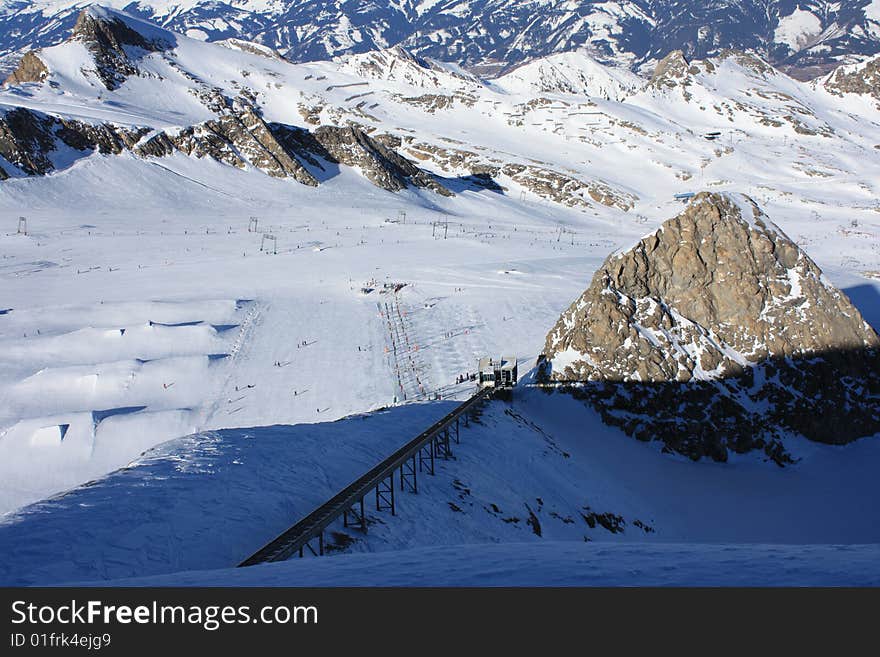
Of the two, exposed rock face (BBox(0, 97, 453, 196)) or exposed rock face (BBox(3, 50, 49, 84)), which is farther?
exposed rock face (BBox(3, 50, 49, 84))

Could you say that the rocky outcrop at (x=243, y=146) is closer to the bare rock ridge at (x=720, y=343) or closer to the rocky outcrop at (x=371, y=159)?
the rocky outcrop at (x=371, y=159)

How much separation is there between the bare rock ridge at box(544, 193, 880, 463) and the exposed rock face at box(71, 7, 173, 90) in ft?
558

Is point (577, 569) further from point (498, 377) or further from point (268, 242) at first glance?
point (268, 242)

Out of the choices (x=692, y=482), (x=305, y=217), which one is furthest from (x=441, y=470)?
(x=305, y=217)

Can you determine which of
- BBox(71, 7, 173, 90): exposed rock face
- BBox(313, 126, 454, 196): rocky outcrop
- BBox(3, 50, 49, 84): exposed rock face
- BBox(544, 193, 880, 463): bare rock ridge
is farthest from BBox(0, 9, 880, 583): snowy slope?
BBox(71, 7, 173, 90): exposed rock face

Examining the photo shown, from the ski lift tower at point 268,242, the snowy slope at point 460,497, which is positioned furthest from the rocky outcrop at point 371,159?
the snowy slope at point 460,497

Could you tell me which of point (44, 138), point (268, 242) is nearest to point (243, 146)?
point (44, 138)

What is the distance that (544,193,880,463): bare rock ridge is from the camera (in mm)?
34000

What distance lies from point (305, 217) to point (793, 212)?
105 meters

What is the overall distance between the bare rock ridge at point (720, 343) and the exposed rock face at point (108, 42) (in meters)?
170

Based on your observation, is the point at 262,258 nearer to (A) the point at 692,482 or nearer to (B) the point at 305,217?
(B) the point at 305,217

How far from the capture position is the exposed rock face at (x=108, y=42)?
543ft

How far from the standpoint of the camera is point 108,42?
576ft

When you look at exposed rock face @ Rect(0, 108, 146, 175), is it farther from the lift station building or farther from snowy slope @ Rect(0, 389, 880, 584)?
snowy slope @ Rect(0, 389, 880, 584)
